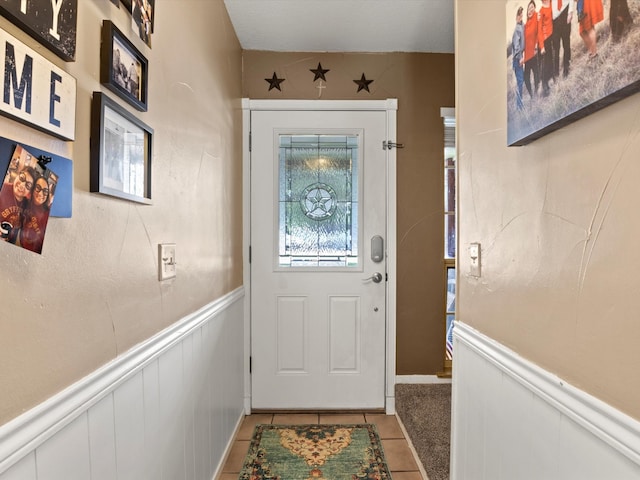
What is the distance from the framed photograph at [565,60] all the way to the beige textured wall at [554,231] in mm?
31

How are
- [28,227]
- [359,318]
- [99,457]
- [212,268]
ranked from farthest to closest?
[359,318], [212,268], [99,457], [28,227]

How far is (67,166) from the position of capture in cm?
80

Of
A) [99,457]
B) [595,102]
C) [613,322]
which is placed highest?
[595,102]

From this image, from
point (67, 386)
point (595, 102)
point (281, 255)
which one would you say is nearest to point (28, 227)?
point (67, 386)

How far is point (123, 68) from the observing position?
40.3 inches

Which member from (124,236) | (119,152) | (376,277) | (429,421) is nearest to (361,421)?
(429,421)

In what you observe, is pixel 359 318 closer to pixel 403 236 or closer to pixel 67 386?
pixel 403 236

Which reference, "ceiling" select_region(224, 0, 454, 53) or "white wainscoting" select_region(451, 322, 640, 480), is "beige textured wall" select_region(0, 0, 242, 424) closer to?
"ceiling" select_region(224, 0, 454, 53)

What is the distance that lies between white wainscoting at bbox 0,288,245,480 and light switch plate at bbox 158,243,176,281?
0.59 feet

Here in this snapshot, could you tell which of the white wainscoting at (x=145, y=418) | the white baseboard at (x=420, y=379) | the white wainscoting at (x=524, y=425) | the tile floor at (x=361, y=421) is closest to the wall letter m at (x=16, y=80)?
the white wainscoting at (x=145, y=418)

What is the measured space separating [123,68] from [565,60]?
1.00m

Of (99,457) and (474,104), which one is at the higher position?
(474,104)

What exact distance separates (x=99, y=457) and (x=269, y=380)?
5.80 feet

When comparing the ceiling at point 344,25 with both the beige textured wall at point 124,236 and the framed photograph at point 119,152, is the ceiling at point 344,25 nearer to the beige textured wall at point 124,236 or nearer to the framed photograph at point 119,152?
the beige textured wall at point 124,236
